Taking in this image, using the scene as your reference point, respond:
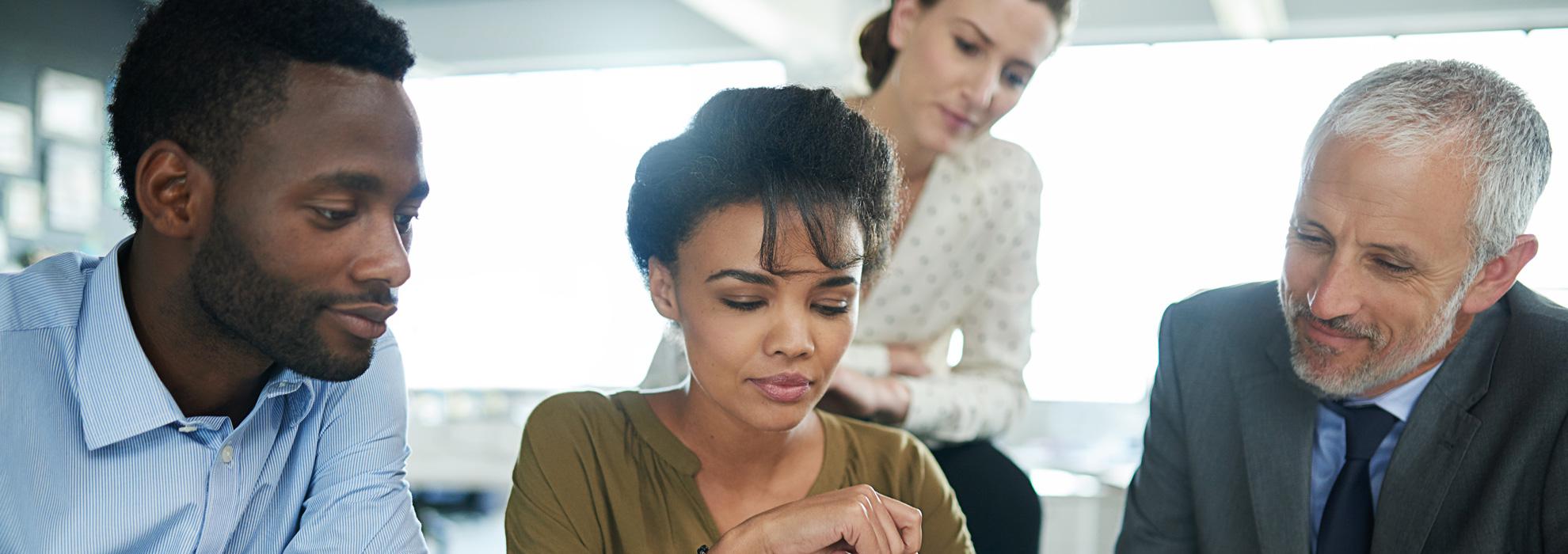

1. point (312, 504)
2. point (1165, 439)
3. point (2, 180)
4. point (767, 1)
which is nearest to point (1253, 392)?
point (1165, 439)

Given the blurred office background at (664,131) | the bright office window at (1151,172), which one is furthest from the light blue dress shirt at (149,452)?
the bright office window at (1151,172)

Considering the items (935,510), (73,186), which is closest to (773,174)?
(935,510)

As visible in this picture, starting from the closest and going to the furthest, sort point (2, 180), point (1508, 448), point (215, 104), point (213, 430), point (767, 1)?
point (215, 104) → point (213, 430) → point (1508, 448) → point (2, 180) → point (767, 1)

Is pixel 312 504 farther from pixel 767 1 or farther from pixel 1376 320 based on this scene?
pixel 767 1

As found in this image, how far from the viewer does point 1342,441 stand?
6.79 feet

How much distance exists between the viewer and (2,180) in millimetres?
5383

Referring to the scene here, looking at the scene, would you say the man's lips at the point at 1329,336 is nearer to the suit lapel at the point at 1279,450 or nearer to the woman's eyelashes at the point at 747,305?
the suit lapel at the point at 1279,450

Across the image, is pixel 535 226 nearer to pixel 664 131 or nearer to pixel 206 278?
pixel 664 131

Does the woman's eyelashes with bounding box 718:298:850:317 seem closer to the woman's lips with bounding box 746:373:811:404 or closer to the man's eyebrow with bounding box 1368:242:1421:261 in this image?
the woman's lips with bounding box 746:373:811:404

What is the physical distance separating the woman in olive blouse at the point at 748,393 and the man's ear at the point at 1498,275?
35.3 inches

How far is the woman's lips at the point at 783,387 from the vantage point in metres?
1.74

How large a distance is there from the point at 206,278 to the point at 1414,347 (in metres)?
1.77

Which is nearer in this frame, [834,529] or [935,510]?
[834,529]

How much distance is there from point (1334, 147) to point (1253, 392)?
49cm
